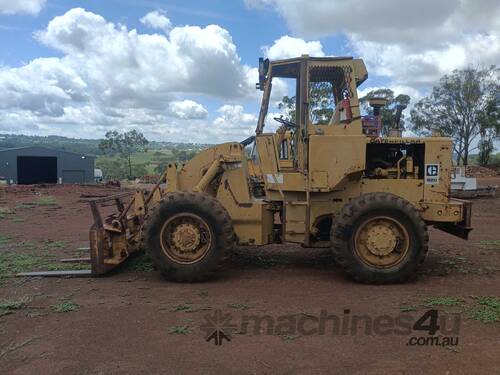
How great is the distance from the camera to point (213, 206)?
7.02 m

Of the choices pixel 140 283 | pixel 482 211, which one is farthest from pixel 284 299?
pixel 482 211

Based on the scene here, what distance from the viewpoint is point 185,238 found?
7066 millimetres

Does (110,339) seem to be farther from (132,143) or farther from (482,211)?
(132,143)

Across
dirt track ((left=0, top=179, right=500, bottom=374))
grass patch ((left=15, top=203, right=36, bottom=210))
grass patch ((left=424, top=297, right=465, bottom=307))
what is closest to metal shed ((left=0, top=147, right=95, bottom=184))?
grass patch ((left=15, top=203, right=36, bottom=210))

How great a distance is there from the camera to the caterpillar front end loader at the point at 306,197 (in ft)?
22.7

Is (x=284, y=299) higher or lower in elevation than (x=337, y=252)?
lower

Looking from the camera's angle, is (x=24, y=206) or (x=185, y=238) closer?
(x=185, y=238)

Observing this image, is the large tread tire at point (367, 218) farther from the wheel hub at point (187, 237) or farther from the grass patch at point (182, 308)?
the grass patch at point (182, 308)

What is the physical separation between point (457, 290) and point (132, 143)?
52.6 m

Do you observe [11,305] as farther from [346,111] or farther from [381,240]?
[346,111]

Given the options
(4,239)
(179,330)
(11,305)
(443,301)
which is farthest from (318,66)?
(4,239)

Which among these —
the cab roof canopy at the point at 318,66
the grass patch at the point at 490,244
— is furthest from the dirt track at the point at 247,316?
the cab roof canopy at the point at 318,66

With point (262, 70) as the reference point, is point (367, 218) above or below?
below

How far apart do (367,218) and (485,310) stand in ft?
6.19
